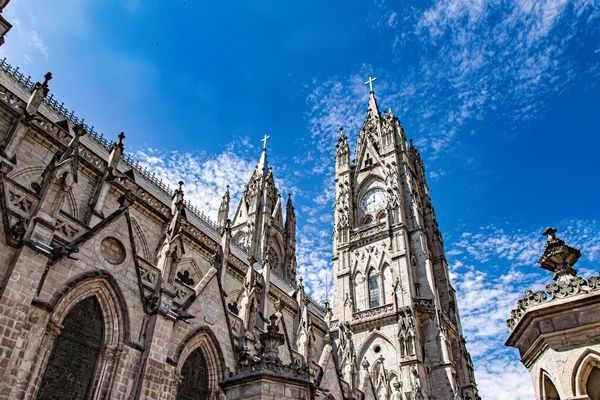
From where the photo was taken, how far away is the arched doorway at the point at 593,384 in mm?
6266

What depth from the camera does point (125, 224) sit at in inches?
514

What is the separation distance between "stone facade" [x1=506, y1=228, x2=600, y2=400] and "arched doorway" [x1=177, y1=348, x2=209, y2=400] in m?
9.93

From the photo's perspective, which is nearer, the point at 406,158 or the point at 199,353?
the point at 199,353

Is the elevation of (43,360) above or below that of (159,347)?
below

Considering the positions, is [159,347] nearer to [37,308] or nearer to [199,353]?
[199,353]

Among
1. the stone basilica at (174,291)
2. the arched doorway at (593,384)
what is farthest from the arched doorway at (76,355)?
the arched doorway at (593,384)

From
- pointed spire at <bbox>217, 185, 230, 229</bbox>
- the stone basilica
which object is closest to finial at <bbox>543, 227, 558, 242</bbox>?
the stone basilica

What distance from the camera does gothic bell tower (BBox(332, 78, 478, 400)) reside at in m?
27.4

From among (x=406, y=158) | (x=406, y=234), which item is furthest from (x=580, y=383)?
(x=406, y=158)

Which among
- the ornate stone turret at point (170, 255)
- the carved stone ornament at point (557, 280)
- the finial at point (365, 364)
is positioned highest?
the finial at point (365, 364)

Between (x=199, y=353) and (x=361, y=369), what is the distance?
56.0 ft

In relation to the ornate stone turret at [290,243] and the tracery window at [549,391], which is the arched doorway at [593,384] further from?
the ornate stone turret at [290,243]

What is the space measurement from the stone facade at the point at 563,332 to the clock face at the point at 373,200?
98.0ft

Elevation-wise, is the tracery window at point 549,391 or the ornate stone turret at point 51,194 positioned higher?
the ornate stone turret at point 51,194
